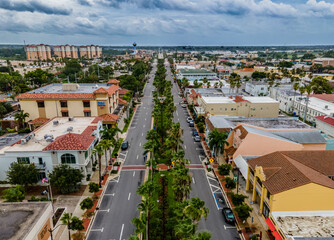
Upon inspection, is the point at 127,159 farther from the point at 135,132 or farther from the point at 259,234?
the point at 259,234

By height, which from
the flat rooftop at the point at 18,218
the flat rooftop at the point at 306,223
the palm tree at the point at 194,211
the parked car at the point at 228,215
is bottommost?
the parked car at the point at 228,215

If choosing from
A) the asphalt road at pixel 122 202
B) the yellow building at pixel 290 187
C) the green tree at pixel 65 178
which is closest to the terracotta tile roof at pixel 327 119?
the yellow building at pixel 290 187

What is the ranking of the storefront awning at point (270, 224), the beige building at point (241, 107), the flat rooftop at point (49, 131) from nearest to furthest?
1. the storefront awning at point (270, 224)
2. the flat rooftop at point (49, 131)
3. the beige building at point (241, 107)

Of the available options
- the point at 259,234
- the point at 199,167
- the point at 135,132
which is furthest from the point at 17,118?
the point at 259,234

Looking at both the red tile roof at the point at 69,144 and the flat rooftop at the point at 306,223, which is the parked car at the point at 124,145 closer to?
the red tile roof at the point at 69,144

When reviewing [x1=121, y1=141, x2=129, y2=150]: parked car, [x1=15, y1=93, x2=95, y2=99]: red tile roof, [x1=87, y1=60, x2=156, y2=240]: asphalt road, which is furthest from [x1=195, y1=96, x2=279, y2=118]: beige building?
[x1=15, y1=93, x2=95, y2=99]: red tile roof

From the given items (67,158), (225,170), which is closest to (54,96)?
(67,158)

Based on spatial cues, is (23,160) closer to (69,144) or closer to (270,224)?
(69,144)
